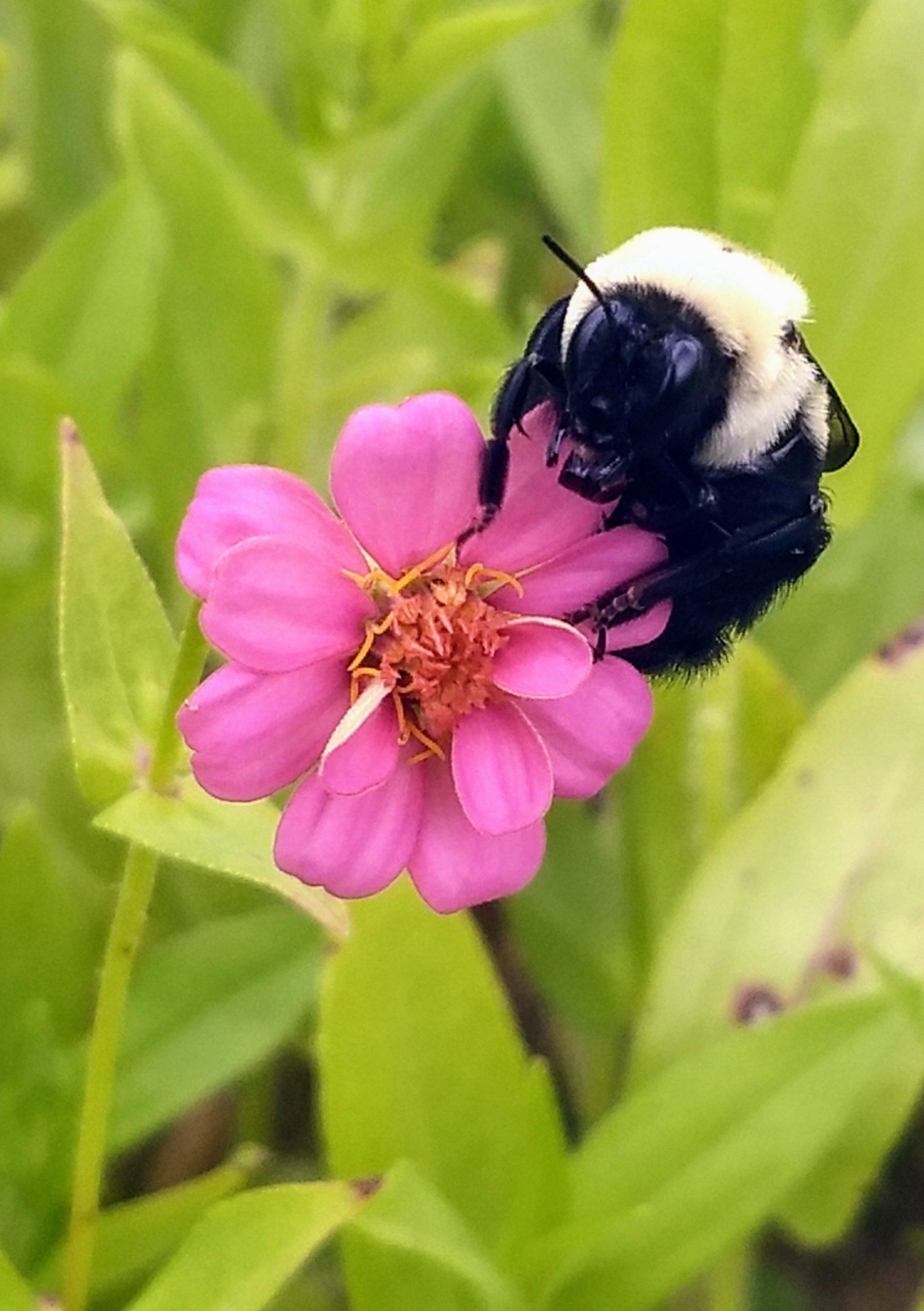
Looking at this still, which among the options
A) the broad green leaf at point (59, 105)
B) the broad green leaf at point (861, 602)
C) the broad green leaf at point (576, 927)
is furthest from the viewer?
the broad green leaf at point (59, 105)

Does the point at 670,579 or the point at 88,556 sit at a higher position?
the point at 670,579

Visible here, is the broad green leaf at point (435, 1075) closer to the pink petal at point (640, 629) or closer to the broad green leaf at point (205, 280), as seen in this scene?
the pink petal at point (640, 629)

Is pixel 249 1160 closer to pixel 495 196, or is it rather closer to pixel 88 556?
pixel 88 556

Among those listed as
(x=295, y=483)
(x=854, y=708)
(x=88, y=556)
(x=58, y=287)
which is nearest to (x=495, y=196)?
(x=58, y=287)

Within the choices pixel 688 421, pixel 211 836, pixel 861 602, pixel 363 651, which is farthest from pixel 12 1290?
pixel 861 602

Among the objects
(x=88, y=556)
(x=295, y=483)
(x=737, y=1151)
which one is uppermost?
(x=295, y=483)

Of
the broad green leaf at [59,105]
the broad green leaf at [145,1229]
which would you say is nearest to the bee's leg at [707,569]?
the broad green leaf at [145,1229]

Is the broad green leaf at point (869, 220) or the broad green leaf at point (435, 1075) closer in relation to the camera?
the broad green leaf at point (435, 1075)
